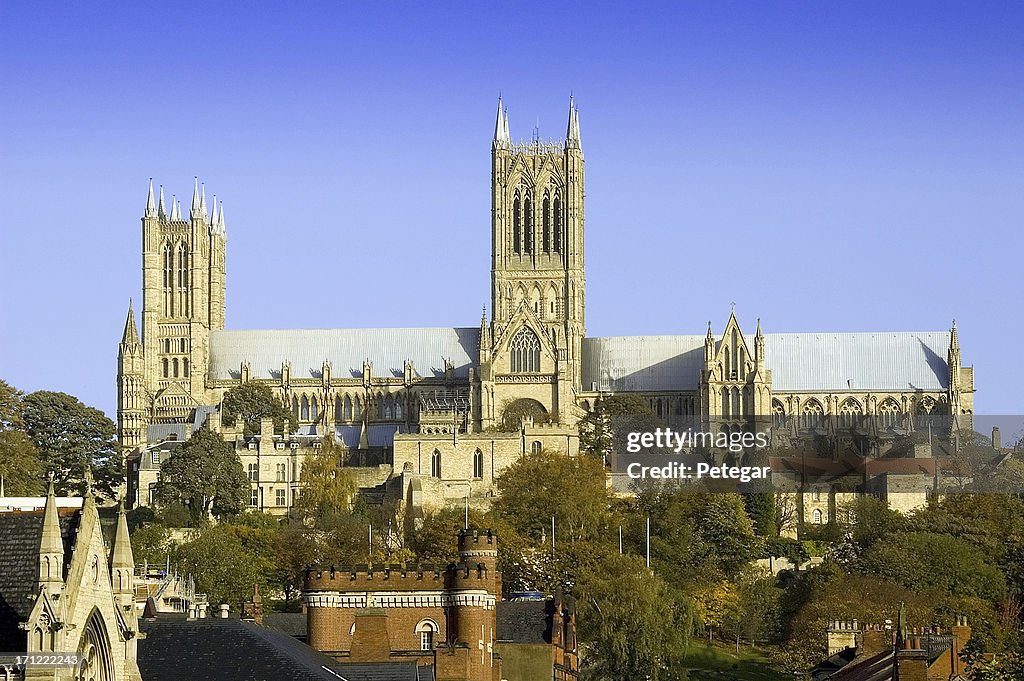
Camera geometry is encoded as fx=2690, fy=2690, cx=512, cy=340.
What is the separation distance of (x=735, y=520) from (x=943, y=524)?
11.4 m

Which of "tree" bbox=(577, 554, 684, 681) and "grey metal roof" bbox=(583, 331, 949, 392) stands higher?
"grey metal roof" bbox=(583, 331, 949, 392)

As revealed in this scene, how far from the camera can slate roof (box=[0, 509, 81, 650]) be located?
3712 cm

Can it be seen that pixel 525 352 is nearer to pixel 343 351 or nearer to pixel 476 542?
pixel 343 351

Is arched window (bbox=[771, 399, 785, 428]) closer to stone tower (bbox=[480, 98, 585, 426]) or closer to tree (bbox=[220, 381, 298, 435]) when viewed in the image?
stone tower (bbox=[480, 98, 585, 426])

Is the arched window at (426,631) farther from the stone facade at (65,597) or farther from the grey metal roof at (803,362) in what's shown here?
the grey metal roof at (803,362)

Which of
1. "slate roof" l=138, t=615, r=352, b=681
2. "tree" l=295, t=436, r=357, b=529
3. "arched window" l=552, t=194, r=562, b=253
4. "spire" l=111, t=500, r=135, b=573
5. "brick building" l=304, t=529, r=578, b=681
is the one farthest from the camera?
"arched window" l=552, t=194, r=562, b=253

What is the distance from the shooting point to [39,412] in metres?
166

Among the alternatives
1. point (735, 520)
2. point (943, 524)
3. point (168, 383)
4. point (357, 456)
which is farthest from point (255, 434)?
point (943, 524)

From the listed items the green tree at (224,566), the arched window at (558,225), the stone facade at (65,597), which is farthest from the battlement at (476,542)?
the arched window at (558,225)

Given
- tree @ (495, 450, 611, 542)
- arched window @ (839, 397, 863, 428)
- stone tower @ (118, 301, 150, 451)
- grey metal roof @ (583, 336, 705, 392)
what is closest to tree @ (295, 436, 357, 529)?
tree @ (495, 450, 611, 542)

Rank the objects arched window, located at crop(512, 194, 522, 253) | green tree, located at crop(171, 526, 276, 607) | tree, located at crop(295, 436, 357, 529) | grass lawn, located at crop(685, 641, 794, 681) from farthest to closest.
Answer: arched window, located at crop(512, 194, 522, 253)
tree, located at crop(295, 436, 357, 529)
green tree, located at crop(171, 526, 276, 607)
grass lawn, located at crop(685, 641, 794, 681)

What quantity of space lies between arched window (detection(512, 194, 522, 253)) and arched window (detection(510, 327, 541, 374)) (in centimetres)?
1332

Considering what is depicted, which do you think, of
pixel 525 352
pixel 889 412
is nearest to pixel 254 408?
pixel 525 352

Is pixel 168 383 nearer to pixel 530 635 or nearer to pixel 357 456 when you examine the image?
pixel 357 456
